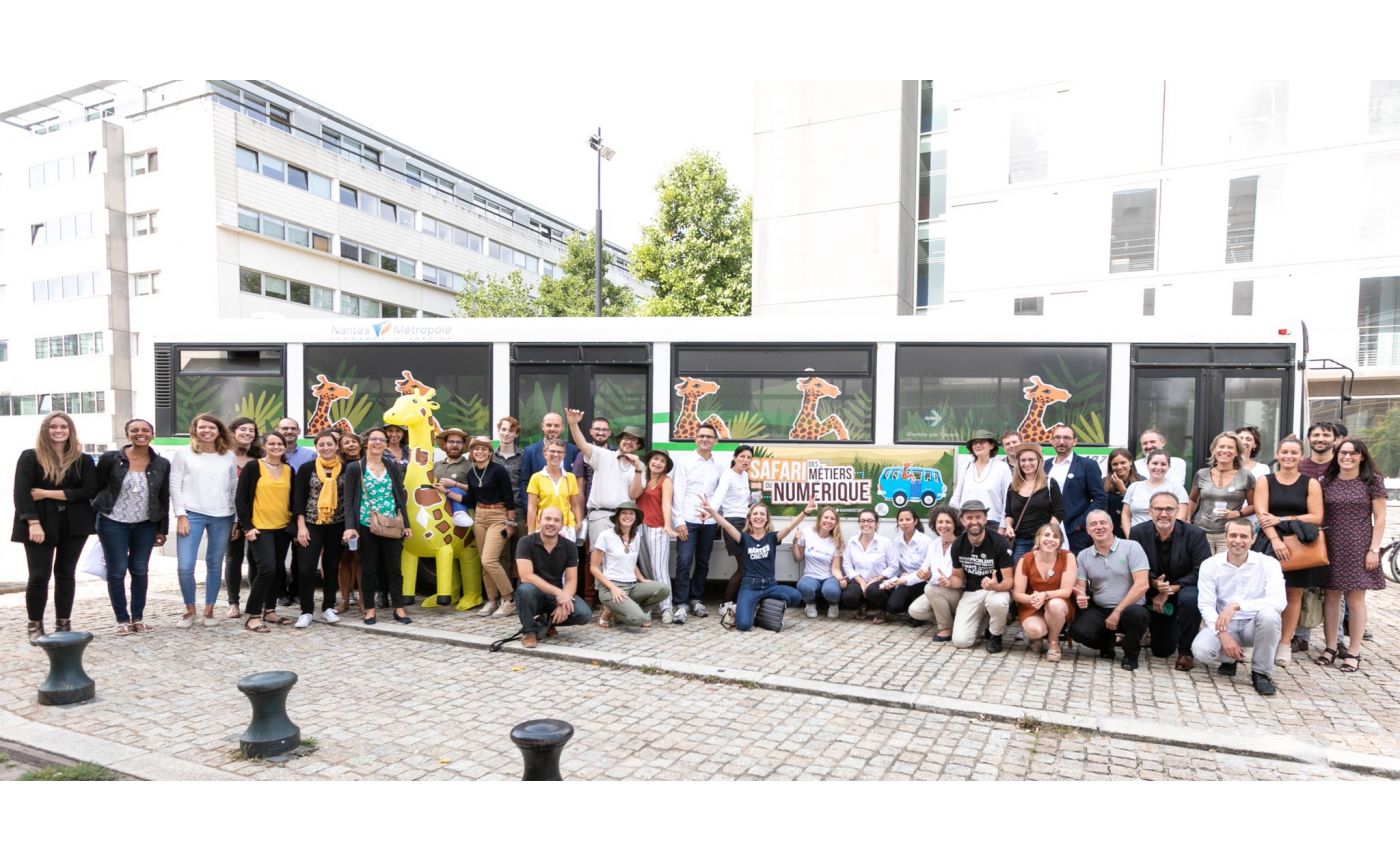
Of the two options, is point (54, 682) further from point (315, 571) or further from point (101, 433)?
point (101, 433)

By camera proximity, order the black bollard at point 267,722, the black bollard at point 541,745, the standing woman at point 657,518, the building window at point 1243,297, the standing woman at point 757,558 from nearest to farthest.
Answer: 1. the black bollard at point 541,745
2. the black bollard at point 267,722
3. the standing woman at point 757,558
4. the standing woman at point 657,518
5. the building window at point 1243,297

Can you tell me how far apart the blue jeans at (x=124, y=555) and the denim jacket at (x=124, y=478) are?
12 centimetres

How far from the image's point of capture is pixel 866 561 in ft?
25.3

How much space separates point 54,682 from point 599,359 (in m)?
5.27

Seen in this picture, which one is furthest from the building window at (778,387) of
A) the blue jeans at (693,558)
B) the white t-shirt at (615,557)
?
the white t-shirt at (615,557)

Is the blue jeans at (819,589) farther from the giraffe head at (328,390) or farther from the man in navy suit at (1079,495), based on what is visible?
the giraffe head at (328,390)

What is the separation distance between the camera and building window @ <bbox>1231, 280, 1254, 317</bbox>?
2142 centimetres

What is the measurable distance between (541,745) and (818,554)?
491 centimetres

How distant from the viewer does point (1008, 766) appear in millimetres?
4324

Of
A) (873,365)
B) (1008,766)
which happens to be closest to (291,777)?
(1008,766)

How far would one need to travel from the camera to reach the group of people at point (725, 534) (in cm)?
618

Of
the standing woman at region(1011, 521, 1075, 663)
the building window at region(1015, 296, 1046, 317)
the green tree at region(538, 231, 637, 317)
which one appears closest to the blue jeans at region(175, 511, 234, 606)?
the standing woman at region(1011, 521, 1075, 663)

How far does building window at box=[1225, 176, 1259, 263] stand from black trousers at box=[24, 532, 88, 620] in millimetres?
26485

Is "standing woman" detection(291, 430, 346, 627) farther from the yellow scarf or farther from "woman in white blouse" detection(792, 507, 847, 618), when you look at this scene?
"woman in white blouse" detection(792, 507, 847, 618)
